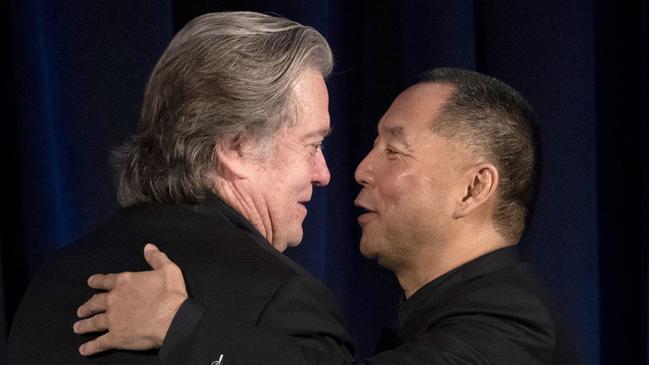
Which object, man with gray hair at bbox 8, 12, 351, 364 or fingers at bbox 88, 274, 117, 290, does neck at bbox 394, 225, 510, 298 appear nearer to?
man with gray hair at bbox 8, 12, 351, 364

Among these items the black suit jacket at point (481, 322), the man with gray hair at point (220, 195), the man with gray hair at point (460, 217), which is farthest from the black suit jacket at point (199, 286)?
the man with gray hair at point (460, 217)

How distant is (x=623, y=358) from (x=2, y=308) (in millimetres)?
1267

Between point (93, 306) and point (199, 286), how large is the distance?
0.39 ft

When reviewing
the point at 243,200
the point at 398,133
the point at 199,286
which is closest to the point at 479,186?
the point at 398,133

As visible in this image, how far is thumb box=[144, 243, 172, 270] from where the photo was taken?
43.1 inches

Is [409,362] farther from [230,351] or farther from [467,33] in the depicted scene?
[467,33]

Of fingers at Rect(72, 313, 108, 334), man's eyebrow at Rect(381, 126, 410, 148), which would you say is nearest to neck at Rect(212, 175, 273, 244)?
fingers at Rect(72, 313, 108, 334)

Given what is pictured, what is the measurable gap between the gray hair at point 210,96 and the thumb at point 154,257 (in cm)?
9

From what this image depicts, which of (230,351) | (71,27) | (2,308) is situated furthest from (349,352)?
(71,27)

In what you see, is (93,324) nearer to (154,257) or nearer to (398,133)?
(154,257)

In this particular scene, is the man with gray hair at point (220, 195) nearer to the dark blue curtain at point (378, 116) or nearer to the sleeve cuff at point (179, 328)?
the sleeve cuff at point (179, 328)

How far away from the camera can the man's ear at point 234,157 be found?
121cm

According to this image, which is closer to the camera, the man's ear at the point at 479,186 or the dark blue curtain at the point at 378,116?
the man's ear at the point at 479,186

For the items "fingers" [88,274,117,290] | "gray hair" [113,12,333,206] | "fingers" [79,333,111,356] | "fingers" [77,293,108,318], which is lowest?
"fingers" [79,333,111,356]
